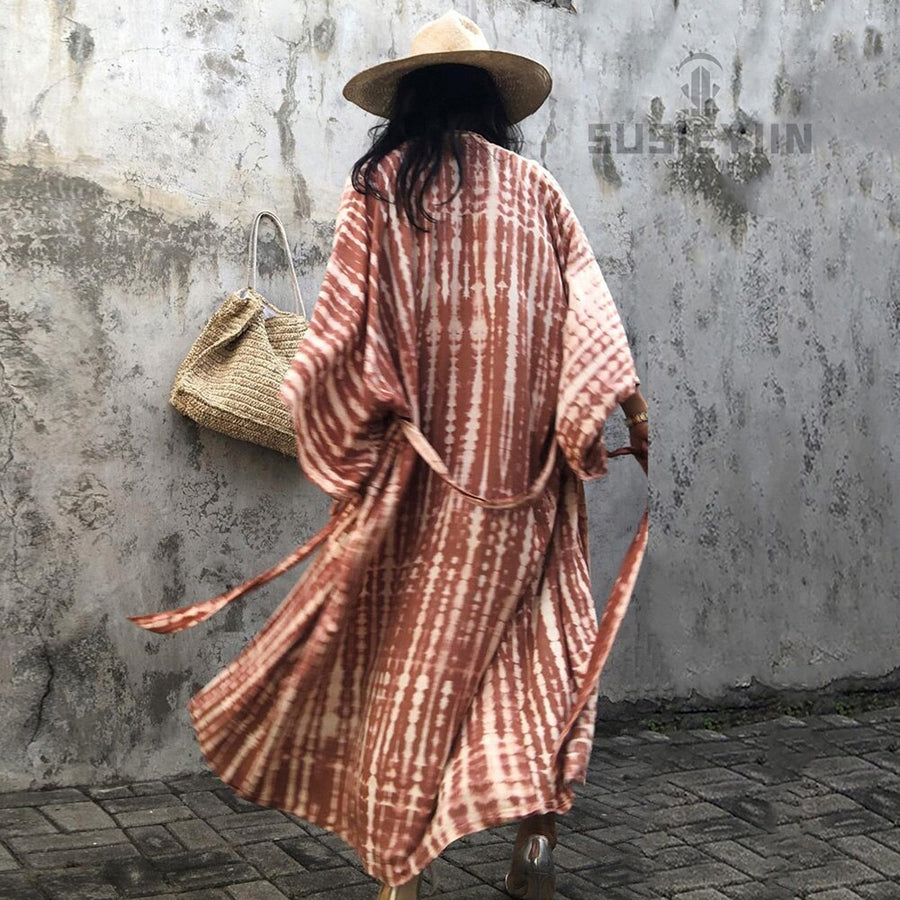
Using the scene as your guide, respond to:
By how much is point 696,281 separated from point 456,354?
87.7 inches

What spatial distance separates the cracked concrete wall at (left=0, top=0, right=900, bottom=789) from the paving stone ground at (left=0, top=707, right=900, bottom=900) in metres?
0.30

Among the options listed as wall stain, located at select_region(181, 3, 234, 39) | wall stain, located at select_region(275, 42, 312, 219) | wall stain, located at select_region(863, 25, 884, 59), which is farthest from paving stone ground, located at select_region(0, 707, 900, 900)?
wall stain, located at select_region(863, 25, 884, 59)

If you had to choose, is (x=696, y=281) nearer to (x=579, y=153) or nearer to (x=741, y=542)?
(x=579, y=153)

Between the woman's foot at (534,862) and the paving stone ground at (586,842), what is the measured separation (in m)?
0.09

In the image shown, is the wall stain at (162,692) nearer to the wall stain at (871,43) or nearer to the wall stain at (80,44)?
the wall stain at (80,44)

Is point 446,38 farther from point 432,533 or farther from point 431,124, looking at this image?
point 432,533

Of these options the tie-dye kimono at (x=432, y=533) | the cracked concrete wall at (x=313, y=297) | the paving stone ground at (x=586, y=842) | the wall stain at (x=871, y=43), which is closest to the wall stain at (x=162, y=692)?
the cracked concrete wall at (x=313, y=297)

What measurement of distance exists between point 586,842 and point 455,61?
2.11 meters

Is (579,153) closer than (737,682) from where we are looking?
Yes

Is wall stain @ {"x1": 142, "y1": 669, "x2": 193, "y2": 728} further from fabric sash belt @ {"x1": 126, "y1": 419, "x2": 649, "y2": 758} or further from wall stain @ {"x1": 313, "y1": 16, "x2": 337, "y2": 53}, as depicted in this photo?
wall stain @ {"x1": 313, "y1": 16, "x2": 337, "y2": 53}

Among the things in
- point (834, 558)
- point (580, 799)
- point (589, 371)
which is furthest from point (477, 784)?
point (834, 558)

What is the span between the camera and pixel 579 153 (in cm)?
488

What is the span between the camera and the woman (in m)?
2.97

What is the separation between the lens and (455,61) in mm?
3221
